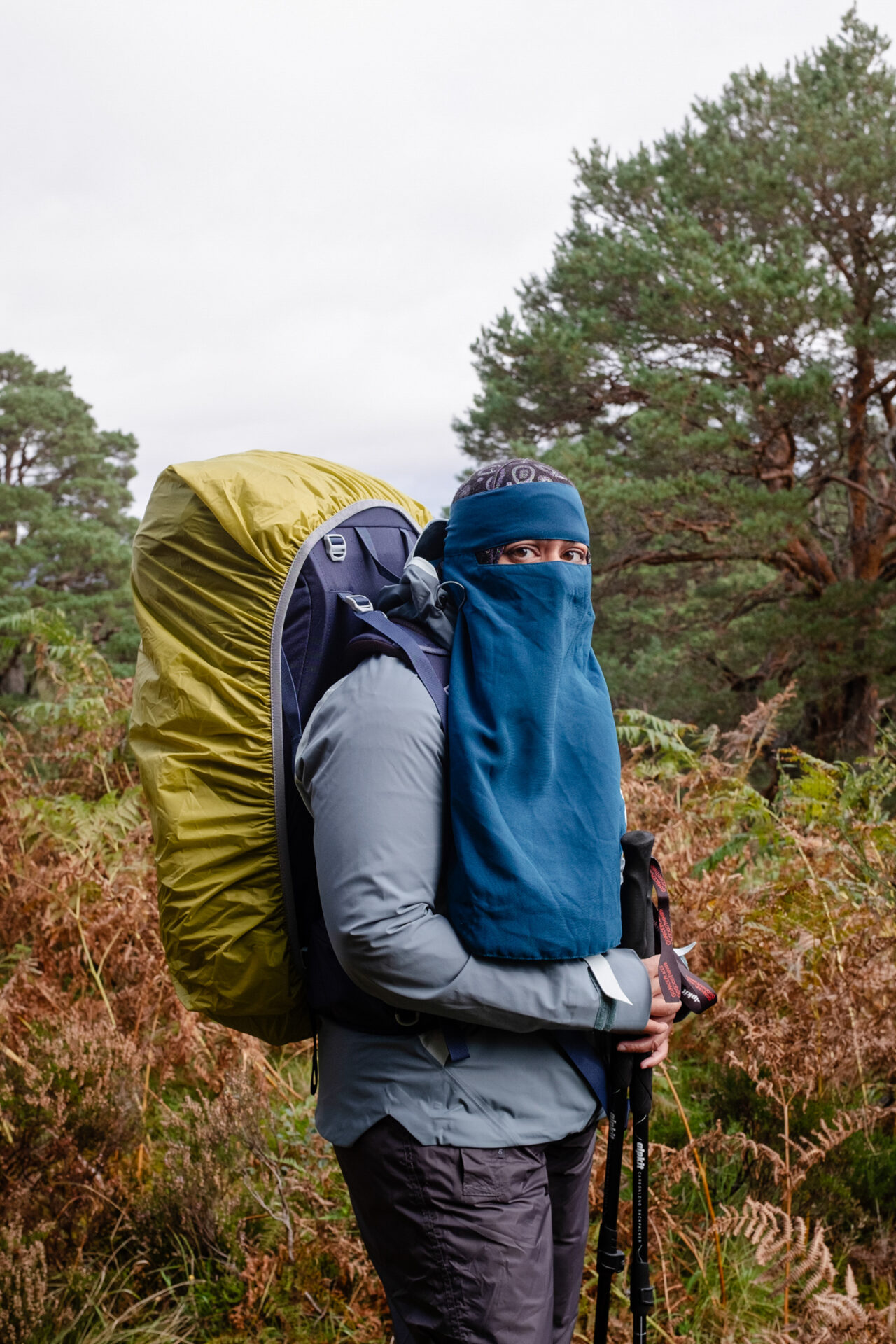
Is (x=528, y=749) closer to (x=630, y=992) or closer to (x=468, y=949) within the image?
(x=468, y=949)

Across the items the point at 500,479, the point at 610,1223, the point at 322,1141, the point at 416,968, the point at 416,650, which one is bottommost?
the point at 322,1141

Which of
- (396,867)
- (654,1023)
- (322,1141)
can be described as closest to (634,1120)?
(654,1023)

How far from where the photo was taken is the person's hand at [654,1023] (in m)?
1.73

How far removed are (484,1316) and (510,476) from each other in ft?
4.57

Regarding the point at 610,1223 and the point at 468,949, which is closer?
the point at 468,949

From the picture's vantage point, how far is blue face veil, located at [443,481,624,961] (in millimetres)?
1535

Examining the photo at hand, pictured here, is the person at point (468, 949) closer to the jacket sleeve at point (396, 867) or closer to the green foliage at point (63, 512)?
the jacket sleeve at point (396, 867)

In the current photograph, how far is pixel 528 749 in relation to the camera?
1.64m

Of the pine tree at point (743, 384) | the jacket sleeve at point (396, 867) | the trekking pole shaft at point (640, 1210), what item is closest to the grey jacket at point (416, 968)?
the jacket sleeve at point (396, 867)

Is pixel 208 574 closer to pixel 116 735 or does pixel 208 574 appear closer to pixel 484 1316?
pixel 484 1316

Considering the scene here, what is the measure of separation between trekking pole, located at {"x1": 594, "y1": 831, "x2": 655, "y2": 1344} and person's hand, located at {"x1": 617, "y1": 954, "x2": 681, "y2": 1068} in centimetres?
2

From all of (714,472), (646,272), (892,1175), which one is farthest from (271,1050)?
(646,272)

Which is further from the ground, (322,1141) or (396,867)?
(396,867)

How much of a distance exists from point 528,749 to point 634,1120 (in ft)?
2.55
